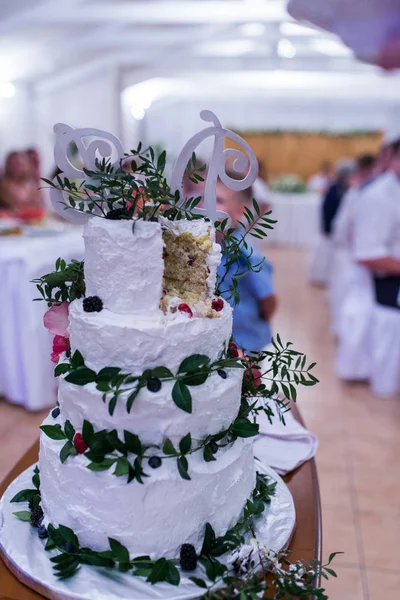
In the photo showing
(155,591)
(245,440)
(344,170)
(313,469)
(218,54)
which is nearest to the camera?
(155,591)

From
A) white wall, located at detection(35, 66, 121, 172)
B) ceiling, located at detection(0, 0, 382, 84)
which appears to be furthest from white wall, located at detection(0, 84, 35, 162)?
ceiling, located at detection(0, 0, 382, 84)

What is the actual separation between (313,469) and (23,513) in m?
0.87

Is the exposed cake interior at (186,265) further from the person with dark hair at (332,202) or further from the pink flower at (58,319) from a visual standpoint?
the person with dark hair at (332,202)

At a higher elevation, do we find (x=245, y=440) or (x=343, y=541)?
(x=245, y=440)

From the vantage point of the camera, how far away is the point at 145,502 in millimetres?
1140

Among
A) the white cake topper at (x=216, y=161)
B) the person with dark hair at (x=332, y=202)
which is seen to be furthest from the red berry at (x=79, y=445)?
the person with dark hair at (x=332, y=202)

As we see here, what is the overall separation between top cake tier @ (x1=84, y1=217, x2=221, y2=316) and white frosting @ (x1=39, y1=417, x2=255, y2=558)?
0.33m

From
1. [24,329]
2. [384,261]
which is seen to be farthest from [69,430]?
[384,261]

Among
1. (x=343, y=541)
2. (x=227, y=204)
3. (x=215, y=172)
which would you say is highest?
(x=215, y=172)

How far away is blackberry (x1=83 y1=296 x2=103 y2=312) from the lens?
45.5 inches

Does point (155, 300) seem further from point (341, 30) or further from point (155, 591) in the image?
point (341, 30)

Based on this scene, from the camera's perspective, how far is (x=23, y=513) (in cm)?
131

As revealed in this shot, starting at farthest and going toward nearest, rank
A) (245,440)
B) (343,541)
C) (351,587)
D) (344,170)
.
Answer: (344,170) < (343,541) < (351,587) < (245,440)

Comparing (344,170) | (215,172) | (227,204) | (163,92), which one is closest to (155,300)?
(215,172)
